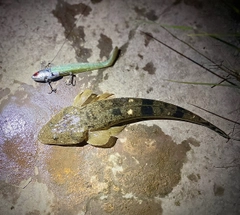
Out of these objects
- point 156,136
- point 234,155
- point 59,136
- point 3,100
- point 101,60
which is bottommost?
point 234,155

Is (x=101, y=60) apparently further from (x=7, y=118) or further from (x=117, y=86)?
(x=7, y=118)

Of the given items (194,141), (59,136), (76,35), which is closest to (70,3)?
(76,35)

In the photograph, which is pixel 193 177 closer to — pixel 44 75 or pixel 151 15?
pixel 44 75

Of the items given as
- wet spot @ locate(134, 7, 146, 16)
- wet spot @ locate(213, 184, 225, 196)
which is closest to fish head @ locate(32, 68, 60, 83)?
wet spot @ locate(134, 7, 146, 16)

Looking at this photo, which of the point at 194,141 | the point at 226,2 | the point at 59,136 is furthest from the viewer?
the point at 226,2

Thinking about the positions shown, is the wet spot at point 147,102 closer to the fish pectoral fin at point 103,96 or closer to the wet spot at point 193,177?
the fish pectoral fin at point 103,96

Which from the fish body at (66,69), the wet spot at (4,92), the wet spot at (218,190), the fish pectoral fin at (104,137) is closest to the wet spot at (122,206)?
the fish pectoral fin at (104,137)
